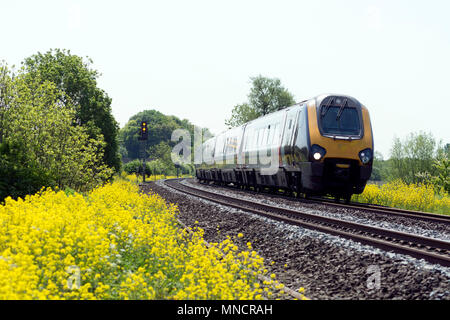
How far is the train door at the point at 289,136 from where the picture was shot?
14.8 m

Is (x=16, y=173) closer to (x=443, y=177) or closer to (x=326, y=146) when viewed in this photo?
(x=326, y=146)

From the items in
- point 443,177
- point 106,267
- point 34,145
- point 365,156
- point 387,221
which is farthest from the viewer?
point 443,177

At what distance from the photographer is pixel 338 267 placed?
612 centimetres

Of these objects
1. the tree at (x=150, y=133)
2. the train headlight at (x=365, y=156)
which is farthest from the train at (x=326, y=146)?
Result: the tree at (x=150, y=133)

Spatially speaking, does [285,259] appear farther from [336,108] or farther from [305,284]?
[336,108]

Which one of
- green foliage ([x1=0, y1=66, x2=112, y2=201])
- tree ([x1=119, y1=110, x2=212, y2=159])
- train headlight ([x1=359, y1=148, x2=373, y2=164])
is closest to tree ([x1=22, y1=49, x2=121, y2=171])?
green foliage ([x1=0, y1=66, x2=112, y2=201])

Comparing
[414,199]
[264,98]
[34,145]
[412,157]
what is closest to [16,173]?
[34,145]

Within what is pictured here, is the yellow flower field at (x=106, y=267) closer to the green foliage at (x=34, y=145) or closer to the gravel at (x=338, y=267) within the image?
the gravel at (x=338, y=267)

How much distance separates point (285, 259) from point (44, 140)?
1221 cm

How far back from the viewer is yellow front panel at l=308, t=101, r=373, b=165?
13422mm

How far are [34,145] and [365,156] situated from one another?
1153 cm

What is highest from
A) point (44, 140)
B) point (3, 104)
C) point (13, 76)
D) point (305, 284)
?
point (13, 76)

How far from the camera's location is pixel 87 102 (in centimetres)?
3372
